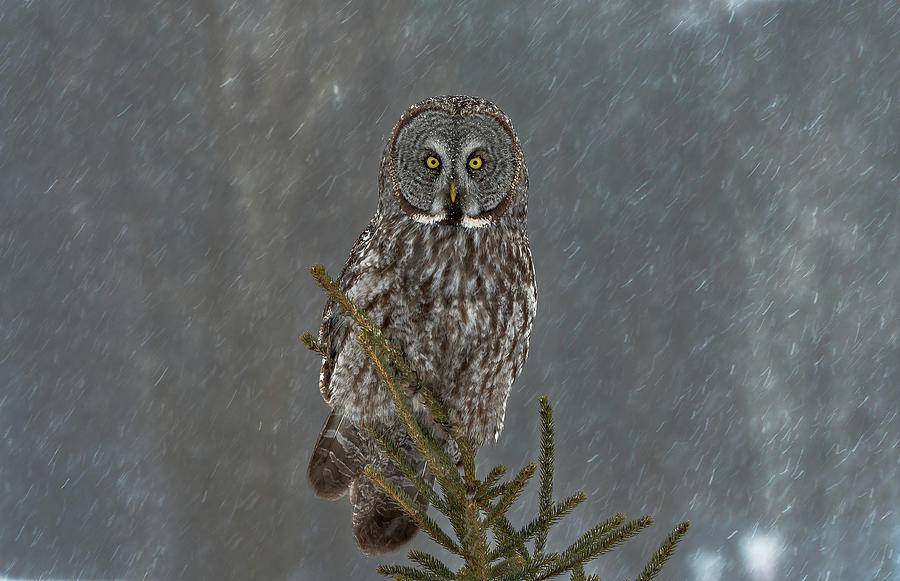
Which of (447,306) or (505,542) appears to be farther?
(447,306)

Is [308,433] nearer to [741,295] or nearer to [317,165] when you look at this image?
[317,165]

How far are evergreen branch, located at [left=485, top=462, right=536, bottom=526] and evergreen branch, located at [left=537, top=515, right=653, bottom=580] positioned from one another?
4.1 inches

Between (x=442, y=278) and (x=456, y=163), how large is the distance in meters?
0.21

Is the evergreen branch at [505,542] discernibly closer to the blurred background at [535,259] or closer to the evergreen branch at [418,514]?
the evergreen branch at [418,514]

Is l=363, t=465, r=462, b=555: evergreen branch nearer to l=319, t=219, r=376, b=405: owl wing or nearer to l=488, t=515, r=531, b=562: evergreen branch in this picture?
l=488, t=515, r=531, b=562: evergreen branch

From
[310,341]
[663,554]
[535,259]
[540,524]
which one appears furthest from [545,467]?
[535,259]

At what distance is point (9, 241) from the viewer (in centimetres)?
542

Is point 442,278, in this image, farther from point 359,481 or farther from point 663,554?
point 663,554

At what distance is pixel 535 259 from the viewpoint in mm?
6270

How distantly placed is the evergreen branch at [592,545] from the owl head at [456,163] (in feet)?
2.23

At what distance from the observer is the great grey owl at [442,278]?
62.4 inches

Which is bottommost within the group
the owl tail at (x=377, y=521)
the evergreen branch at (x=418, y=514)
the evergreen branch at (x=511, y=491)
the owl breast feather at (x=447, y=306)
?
the evergreen branch at (x=418, y=514)

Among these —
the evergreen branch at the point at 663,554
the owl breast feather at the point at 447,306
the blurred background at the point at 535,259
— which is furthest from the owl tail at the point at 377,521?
the blurred background at the point at 535,259

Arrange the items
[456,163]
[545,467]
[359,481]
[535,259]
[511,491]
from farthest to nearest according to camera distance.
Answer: [535,259]
[359,481]
[456,163]
[545,467]
[511,491]
